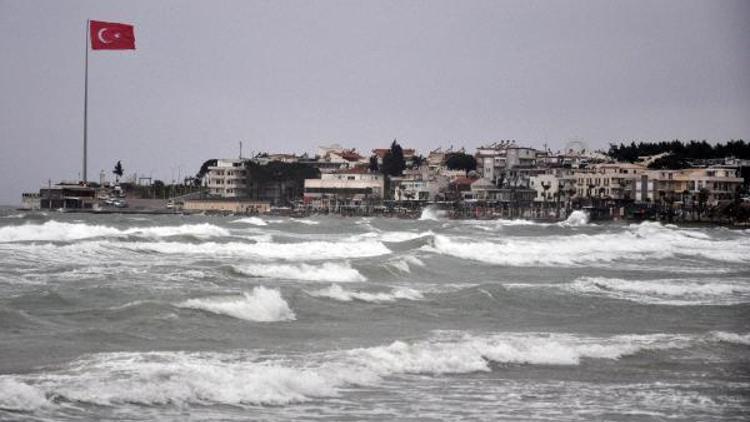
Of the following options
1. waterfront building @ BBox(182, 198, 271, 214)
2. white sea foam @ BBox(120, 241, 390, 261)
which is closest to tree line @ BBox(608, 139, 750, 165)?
waterfront building @ BBox(182, 198, 271, 214)

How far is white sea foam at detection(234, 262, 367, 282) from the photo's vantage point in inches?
1048

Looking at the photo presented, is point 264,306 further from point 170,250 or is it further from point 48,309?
point 170,250

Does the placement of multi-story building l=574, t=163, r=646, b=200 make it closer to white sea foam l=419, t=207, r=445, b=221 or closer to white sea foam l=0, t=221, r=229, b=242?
white sea foam l=419, t=207, r=445, b=221

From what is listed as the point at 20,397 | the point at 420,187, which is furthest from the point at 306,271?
the point at 420,187

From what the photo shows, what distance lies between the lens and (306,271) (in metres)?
27.8

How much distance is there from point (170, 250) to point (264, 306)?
16.6 m

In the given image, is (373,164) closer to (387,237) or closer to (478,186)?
(478,186)

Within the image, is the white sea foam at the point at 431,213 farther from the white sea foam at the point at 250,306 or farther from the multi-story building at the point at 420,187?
the white sea foam at the point at 250,306

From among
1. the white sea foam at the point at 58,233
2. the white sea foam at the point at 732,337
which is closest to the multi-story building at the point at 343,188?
the white sea foam at the point at 58,233

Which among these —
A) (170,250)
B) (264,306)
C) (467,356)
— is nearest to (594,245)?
(170,250)

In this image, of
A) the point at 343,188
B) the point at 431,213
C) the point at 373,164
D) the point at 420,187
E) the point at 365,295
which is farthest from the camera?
the point at 373,164

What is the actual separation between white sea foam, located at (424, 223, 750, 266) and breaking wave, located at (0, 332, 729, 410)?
21050mm

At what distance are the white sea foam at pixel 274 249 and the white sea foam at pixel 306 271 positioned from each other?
5.21 meters

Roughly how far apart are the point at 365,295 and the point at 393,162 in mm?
123601
